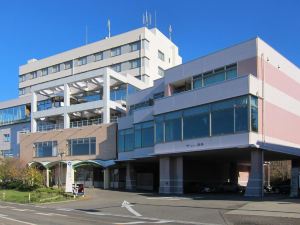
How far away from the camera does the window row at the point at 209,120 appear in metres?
37.6

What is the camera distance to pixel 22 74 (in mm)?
100438

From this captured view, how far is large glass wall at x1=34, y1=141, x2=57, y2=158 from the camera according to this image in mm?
69688

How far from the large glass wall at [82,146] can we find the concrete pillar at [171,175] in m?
19.7

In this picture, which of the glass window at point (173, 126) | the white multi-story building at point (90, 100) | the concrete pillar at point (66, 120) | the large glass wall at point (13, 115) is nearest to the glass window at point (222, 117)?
the glass window at point (173, 126)

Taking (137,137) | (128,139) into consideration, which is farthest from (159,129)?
(128,139)

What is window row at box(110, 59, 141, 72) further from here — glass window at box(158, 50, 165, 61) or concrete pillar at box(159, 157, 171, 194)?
concrete pillar at box(159, 157, 171, 194)

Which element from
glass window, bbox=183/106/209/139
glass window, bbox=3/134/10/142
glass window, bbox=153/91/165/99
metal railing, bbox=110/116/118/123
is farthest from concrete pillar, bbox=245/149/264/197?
glass window, bbox=3/134/10/142

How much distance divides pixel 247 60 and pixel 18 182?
34610 mm

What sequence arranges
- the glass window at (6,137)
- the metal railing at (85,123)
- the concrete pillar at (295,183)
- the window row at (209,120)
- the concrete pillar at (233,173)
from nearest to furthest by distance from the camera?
the window row at (209,120)
the concrete pillar at (295,183)
the concrete pillar at (233,173)
the metal railing at (85,123)
the glass window at (6,137)

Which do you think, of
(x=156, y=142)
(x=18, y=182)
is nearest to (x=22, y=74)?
(x=18, y=182)

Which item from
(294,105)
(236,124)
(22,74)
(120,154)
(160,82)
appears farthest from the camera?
(22,74)

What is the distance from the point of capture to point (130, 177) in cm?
5822

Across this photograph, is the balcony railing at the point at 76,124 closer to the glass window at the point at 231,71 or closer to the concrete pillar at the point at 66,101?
the concrete pillar at the point at 66,101

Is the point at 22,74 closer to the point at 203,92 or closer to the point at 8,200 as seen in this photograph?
the point at 8,200
